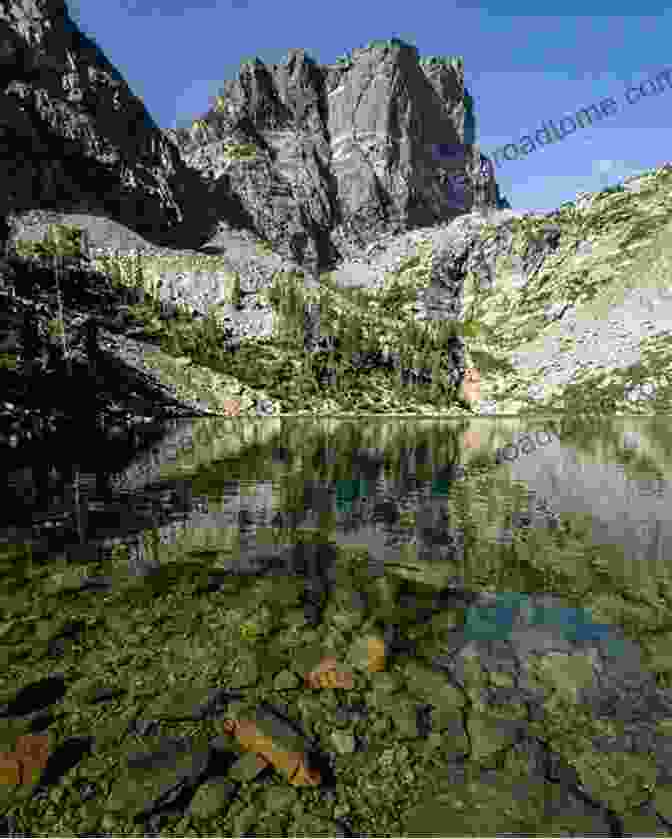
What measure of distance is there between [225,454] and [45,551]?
36373 millimetres

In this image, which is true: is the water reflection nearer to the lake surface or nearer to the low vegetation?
the lake surface

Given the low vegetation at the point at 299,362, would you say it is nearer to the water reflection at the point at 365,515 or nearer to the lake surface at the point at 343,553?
the water reflection at the point at 365,515

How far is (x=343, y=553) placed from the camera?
970 inches

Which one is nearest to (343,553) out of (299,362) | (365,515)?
(365,515)

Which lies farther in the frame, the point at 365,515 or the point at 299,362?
the point at 299,362

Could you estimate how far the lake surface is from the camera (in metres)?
15.9

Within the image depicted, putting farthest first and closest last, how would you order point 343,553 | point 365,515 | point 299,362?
point 299,362, point 365,515, point 343,553

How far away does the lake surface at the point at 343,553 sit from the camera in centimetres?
1587

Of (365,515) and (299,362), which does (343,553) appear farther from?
(299,362)

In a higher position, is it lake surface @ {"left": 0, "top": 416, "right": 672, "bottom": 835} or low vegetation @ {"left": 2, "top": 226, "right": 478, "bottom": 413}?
low vegetation @ {"left": 2, "top": 226, "right": 478, "bottom": 413}

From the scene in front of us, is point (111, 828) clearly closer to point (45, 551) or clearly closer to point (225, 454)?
point (45, 551)

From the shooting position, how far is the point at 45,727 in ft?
36.4

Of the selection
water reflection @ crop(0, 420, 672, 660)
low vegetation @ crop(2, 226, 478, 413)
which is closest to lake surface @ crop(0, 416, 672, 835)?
water reflection @ crop(0, 420, 672, 660)

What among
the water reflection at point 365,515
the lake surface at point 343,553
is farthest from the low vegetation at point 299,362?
the lake surface at point 343,553
